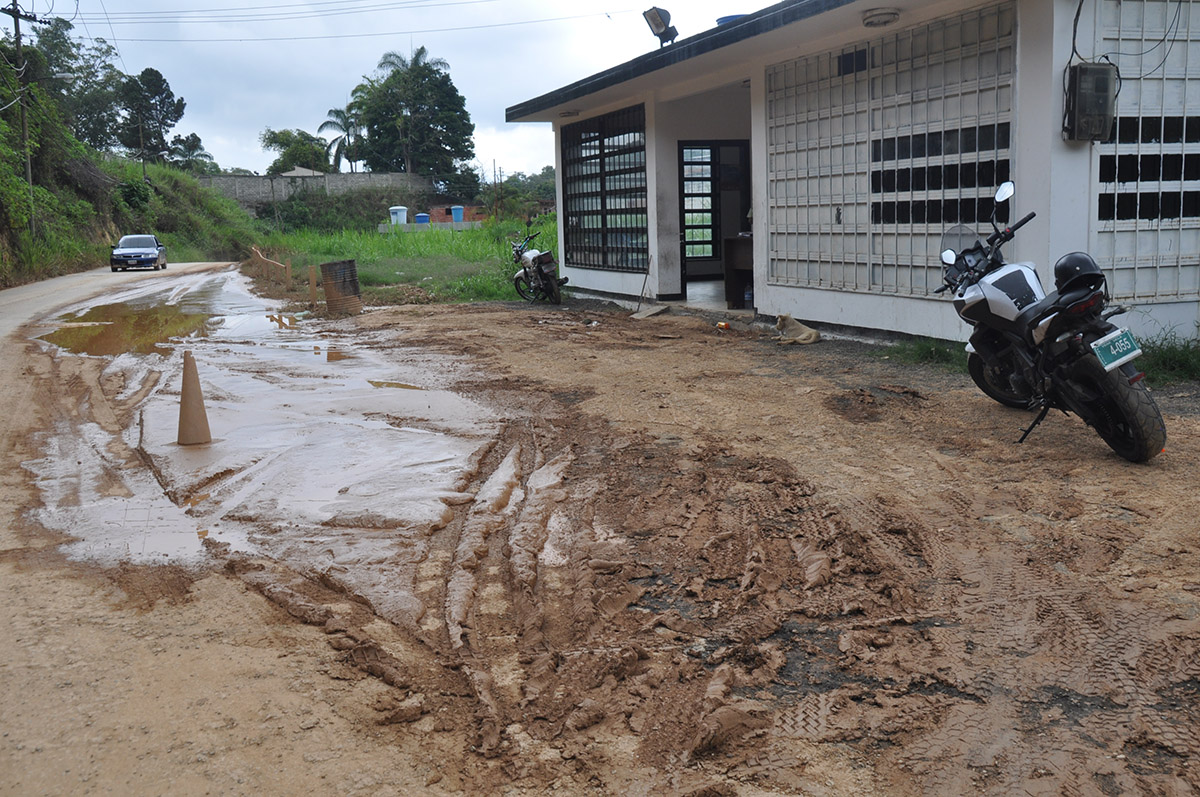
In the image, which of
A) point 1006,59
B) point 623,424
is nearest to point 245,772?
point 623,424

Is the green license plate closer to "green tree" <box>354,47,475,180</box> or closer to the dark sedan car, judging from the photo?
the dark sedan car

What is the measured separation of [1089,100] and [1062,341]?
12.4 ft

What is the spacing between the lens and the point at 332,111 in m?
73.1

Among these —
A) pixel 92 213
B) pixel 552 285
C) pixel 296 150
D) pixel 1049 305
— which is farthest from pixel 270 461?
pixel 296 150

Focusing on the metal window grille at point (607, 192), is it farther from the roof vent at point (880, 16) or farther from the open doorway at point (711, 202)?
the roof vent at point (880, 16)

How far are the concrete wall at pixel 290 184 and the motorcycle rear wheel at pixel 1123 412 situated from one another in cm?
6092

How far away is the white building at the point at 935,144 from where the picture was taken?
9008mm

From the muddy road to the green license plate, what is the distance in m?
0.64

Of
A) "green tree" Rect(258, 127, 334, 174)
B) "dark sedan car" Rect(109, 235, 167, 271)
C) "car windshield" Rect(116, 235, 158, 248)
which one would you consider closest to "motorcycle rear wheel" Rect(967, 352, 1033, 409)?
"dark sedan car" Rect(109, 235, 167, 271)

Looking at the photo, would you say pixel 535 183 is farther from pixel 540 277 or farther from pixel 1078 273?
pixel 1078 273

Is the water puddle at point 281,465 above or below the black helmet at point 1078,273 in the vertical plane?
below

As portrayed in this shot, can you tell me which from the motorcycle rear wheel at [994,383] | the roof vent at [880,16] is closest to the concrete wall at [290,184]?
the roof vent at [880,16]

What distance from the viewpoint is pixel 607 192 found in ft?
62.3

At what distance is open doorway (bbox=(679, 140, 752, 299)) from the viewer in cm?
1825
